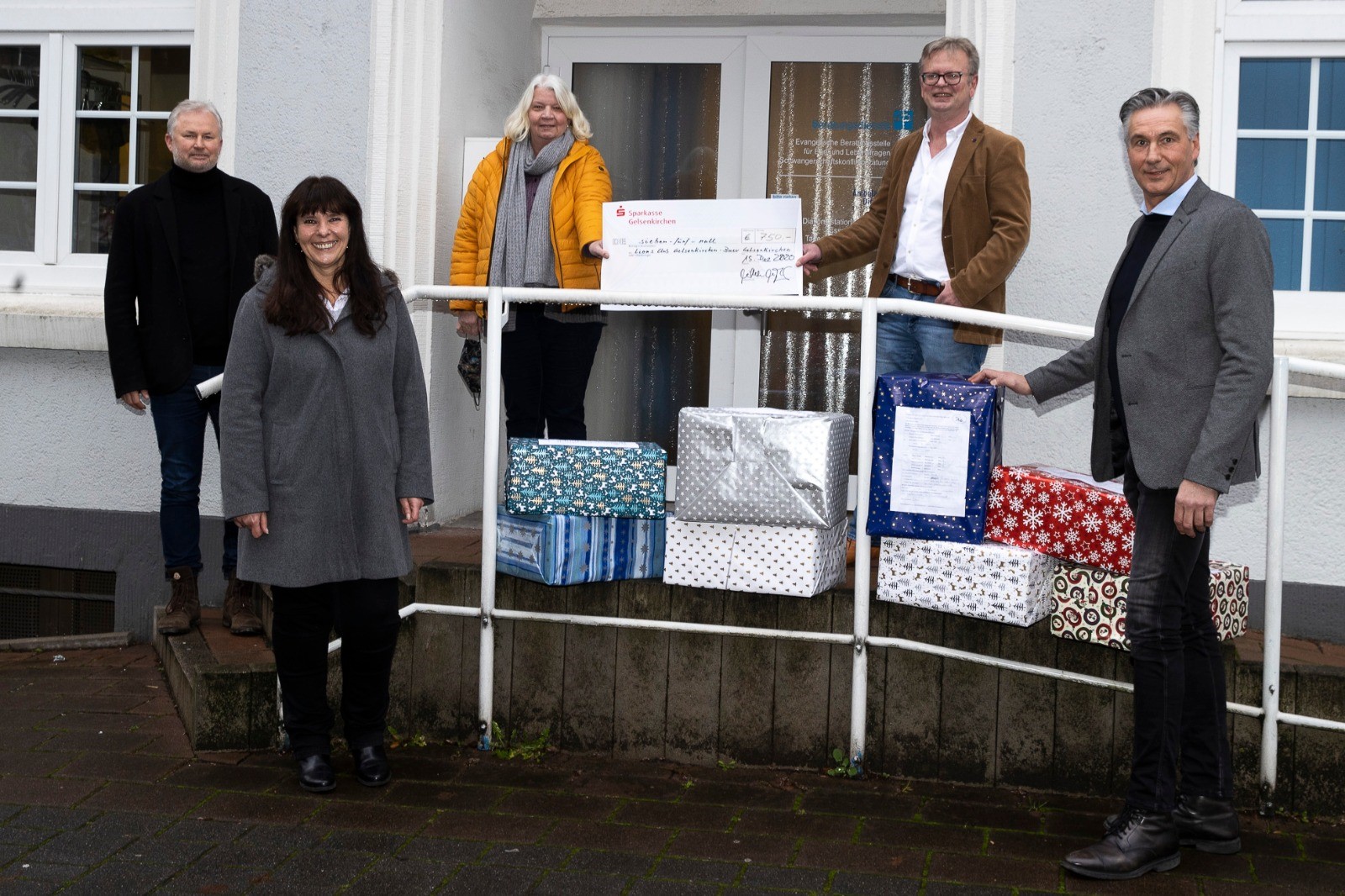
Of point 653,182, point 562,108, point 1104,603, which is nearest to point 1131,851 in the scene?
point 1104,603

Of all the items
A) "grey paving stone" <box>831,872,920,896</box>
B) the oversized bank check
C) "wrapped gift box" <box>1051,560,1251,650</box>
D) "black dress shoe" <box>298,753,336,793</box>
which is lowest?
"grey paving stone" <box>831,872,920,896</box>

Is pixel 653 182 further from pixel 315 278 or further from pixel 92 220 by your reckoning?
pixel 315 278

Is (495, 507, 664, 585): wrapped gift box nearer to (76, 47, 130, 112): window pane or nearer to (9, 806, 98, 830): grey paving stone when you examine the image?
(9, 806, 98, 830): grey paving stone

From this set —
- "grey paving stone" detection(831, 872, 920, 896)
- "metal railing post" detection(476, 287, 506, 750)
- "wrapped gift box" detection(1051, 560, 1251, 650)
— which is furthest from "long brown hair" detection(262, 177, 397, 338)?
"wrapped gift box" detection(1051, 560, 1251, 650)

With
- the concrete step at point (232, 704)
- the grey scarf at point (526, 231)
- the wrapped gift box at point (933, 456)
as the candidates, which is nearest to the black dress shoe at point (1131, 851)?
the wrapped gift box at point (933, 456)

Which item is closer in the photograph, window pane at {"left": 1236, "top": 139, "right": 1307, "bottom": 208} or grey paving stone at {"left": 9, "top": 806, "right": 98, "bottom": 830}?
grey paving stone at {"left": 9, "top": 806, "right": 98, "bottom": 830}

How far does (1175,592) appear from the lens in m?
3.67

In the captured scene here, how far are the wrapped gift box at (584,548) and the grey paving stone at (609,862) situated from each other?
1.08m

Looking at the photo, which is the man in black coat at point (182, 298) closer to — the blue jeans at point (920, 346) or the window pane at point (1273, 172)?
the blue jeans at point (920, 346)

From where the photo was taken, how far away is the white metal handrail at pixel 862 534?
160 inches

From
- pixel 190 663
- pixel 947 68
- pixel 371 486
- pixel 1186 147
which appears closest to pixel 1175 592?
pixel 1186 147

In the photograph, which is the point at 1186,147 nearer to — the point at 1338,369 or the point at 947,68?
the point at 1338,369

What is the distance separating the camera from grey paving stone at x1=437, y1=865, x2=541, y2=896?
350cm

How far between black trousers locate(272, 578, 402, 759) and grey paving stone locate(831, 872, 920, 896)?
1.52 metres
